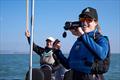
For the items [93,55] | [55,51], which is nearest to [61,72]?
[55,51]

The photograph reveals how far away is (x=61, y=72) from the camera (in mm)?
8047

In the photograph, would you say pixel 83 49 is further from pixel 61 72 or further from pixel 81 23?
pixel 61 72

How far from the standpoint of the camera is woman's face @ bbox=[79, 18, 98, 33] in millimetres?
4267

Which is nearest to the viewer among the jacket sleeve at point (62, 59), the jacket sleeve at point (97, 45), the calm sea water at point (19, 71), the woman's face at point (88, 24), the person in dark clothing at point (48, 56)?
the jacket sleeve at point (97, 45)

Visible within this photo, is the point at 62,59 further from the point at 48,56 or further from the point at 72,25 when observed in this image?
the point at 48,56

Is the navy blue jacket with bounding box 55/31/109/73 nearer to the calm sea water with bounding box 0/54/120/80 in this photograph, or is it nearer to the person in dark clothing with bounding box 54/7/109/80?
the person in dark clothing with bounding box 54/7/109/80

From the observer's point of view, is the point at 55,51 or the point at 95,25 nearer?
the point at 95,25

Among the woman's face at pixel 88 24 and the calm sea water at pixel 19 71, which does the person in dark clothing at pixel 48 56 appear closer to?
the calm sea water at pixel 19 71

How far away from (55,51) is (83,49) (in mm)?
521

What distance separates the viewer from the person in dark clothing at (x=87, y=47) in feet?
13.6

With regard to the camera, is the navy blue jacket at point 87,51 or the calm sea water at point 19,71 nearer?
the navy blue jacket at point 87,51

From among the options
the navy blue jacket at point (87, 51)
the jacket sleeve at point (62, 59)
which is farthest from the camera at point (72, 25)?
the jacket sleeve at point (62, 59)

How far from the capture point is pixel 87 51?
13.8ft

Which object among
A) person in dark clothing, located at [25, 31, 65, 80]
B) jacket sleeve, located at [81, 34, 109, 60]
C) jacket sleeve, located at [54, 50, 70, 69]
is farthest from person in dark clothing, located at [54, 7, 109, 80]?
person in dark clothing, located at [25, 31, 65, 80]
